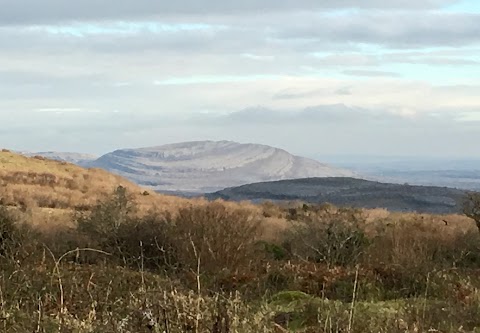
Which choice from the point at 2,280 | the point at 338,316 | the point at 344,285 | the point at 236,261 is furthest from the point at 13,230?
the point at 338,316

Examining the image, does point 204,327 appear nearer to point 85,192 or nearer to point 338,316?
point 338,316

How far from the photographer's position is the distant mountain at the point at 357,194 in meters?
75.6

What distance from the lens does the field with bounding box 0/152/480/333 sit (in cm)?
640

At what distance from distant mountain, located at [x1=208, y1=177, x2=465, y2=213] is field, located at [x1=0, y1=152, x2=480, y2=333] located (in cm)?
4252

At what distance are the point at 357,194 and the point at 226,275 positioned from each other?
226ft

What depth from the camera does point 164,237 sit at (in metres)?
20.7

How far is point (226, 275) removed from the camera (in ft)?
53.9

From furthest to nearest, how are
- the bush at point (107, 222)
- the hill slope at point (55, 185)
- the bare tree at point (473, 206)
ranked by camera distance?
1. the hill slope at point (55, 185)
2. the bare tree at point (473, 206)
3. the bush at point (107, 222)

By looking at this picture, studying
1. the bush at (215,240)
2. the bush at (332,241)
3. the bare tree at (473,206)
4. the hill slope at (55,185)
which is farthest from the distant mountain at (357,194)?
the bush at (215,240)

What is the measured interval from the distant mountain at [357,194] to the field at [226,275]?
1674 inches

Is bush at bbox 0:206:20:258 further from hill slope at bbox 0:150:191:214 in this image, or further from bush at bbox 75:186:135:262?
hill slope at bbox 0:150:191:214

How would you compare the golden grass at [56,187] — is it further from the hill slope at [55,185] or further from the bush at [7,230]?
the bush at [7,230]

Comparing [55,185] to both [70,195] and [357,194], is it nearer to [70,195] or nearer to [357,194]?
[70,195]

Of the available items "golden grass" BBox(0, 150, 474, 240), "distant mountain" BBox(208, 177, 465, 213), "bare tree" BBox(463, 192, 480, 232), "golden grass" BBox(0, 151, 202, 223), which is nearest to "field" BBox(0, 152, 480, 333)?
"bare tree" BBox(463, 192, 480, 232)
